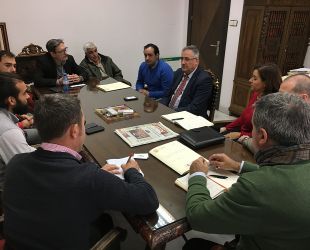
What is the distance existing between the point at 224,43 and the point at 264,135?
357 cm

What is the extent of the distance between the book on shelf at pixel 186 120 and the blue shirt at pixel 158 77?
132 centimetres

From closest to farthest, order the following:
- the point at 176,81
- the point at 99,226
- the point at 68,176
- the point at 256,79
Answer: the point at 68,176 < the point at 99,226 < the point at 256,79 < the point at 176,81

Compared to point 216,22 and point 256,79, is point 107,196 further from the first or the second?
point 216,22

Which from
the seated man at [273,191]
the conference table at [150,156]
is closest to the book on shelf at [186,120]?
the conference table at [150,156]

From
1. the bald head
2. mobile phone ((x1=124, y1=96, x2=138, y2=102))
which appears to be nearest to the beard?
mobile phone ((x1=124, y1=96, x2=138, y2=102))

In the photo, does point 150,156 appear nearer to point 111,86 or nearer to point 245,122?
point 245,122

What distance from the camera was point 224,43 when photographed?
4242mm

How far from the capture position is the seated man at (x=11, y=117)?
147 centimetres

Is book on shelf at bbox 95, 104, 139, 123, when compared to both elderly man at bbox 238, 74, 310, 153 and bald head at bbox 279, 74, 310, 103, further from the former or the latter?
bald head at bbox 279, 74, 310, 103

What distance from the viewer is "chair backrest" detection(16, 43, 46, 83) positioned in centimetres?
370

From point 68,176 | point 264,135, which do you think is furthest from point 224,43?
point 68,176

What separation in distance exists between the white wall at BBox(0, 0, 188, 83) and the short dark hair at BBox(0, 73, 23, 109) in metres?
2.56

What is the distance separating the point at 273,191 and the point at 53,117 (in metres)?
0.84

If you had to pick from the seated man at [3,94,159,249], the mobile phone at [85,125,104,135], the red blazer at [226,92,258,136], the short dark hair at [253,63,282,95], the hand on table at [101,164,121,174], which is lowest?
the red blazer at [226,92,258,136]
